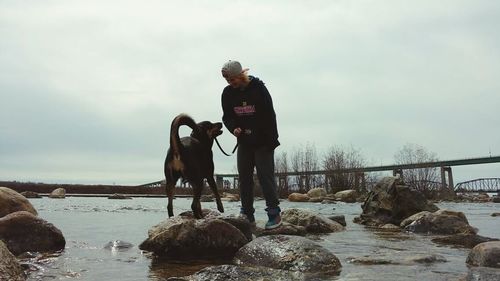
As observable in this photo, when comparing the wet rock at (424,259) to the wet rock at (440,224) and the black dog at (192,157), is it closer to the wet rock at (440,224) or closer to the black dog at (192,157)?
the black dog at (192,157)

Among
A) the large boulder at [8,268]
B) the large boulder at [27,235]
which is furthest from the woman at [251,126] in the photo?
the large boulder at [8,268]

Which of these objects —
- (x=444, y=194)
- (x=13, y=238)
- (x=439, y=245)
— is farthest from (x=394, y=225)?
(x=444, y=194)

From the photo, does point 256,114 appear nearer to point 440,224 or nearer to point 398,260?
point 398,260

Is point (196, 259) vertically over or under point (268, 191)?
under

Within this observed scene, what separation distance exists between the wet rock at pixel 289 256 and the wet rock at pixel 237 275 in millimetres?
296

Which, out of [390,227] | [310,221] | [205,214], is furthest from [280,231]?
[390,227]

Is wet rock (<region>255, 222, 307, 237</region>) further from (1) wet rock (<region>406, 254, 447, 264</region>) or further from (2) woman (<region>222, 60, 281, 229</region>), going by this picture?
(1) wet rock (<region>406, 254, 447, 264</region>)

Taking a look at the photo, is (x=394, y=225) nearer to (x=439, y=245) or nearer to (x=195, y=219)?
(x=439, y=245)

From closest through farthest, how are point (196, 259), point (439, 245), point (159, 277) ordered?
1. point (159, 277)
2. point (196, 259)
3. point (439, 245)

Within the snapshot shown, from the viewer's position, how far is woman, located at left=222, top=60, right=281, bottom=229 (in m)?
7.07

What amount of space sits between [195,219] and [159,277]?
1.87 meters

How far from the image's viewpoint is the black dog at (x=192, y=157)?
6703 millimetres

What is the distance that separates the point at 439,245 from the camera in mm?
8008

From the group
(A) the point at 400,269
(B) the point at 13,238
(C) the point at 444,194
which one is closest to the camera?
(A) the point at 400,269
